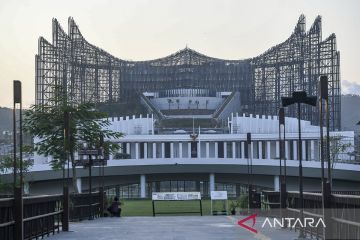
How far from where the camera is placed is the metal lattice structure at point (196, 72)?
156 meters

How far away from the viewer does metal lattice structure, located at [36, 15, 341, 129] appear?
15638 centimetres

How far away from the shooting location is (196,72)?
184 meters

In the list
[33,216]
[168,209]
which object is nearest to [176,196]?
[168,209]

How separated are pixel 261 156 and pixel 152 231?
364ft

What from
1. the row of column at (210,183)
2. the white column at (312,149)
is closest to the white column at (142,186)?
the row of column at (210,183)

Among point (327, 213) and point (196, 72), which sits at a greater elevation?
point (196, 72)

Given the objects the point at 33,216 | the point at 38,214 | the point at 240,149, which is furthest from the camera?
the point at 240,149

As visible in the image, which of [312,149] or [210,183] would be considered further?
[312,149]

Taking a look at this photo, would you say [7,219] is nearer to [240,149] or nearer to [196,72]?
[240,149]

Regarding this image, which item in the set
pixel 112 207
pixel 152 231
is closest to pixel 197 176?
pixel 112 207

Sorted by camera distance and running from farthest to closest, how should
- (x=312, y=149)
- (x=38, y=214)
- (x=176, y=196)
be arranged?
(x=312, y=149)
(x=176, y=196)
(x=38, y=214)

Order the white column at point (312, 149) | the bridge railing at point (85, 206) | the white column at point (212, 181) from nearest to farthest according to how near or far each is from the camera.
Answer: the bridge railing at point (85, 206) → the white column at point (212, 181) → the white column at point (312, 149)

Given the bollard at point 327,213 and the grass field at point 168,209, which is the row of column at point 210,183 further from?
the bollard at point 327,213

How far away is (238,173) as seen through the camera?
4523 inches
